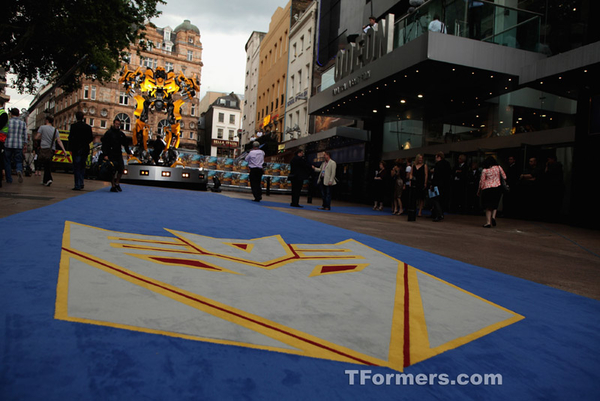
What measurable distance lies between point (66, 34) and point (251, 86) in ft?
122

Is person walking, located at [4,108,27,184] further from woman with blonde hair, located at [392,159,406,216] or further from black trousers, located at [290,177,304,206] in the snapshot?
woman with blonde hair, located at [392,159,406,216]

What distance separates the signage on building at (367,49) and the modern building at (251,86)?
1315 inches

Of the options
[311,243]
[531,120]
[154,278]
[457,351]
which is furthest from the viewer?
[531,120]

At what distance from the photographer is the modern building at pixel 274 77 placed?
40.1 meters

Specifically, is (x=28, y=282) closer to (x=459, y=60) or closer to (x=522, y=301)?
(x=522, y=301)

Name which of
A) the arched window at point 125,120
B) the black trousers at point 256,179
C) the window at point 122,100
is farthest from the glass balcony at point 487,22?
the window at point 122,100

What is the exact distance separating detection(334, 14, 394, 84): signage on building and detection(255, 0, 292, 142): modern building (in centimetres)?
2109

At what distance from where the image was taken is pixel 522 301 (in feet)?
12.9

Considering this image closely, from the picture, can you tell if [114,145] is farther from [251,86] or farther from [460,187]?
[251,86]

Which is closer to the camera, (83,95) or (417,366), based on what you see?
(417,366)

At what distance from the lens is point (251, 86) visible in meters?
55.1

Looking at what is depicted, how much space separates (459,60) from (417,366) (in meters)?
11.7

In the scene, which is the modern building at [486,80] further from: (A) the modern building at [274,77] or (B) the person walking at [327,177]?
(A) the modern building at [274,77]

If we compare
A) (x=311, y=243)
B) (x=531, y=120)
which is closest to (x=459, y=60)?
(x=531, y=120)
